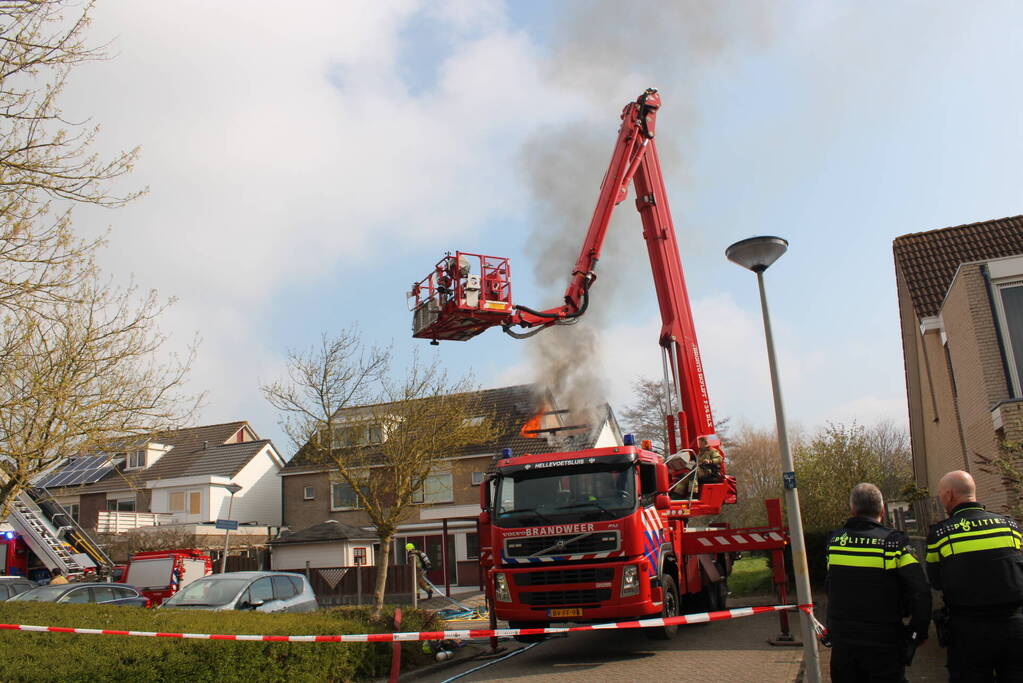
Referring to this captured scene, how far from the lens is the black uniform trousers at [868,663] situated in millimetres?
5211

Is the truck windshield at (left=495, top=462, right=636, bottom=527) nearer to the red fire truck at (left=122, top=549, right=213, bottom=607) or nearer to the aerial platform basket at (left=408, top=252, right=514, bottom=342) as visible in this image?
the aerial platform basket at (left=408, top=252, right=514, bottom=342)

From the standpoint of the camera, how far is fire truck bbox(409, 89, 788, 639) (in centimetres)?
1070

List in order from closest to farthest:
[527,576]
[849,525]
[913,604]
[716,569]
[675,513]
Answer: [913,604], [849,525], [527,576], [675,513], [716,569]

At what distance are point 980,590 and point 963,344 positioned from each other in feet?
34.1

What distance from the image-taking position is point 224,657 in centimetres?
834

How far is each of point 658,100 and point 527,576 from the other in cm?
971

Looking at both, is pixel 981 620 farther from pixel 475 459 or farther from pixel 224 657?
pixel 475 459

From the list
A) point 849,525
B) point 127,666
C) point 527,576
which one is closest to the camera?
point 849,525

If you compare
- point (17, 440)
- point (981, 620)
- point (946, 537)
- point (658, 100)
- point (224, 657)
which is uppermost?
point (658, 100)

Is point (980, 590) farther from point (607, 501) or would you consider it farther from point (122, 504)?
point (122, 504)

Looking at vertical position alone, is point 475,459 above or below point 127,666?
above

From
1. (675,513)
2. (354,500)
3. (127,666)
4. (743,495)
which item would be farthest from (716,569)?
(743,495)

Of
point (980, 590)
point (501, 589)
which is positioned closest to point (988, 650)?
point (980, 590)

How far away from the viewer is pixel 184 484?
40.0m
